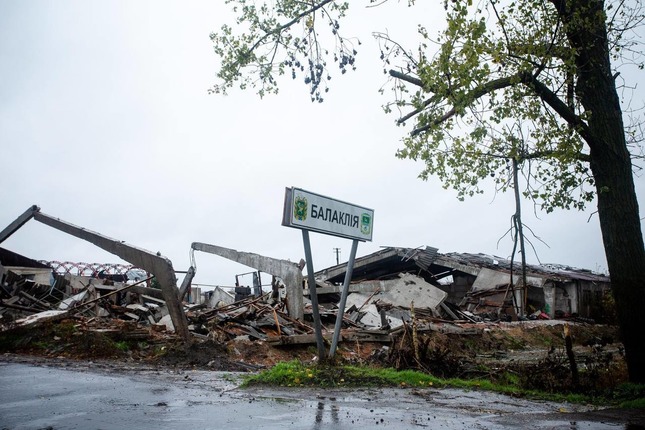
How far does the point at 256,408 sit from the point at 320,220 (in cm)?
338

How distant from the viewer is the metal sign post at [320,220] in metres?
7.84

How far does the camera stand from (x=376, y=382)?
26.4 ft

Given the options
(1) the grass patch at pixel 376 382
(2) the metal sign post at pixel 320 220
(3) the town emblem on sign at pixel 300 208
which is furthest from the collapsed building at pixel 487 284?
(3) the town emblem on sign at pixel 300 208

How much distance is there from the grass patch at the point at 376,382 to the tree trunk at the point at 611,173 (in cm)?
80

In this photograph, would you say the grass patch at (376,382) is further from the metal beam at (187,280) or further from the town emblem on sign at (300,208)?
the metal beam at (187,280)

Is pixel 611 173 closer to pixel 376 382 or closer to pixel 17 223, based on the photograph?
pixel 376 382

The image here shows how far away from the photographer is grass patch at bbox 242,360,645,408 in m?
7.77

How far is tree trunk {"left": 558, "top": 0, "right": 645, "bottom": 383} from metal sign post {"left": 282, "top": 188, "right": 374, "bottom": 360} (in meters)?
3.90

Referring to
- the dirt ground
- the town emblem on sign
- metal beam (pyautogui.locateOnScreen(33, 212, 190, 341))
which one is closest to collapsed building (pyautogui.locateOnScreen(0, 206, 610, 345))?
metal beam (pyautogui.locateOnScreen(33, 212, 190, 341))

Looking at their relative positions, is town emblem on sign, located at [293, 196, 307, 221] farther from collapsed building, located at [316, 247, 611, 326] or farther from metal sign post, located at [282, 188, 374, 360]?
collapsed building, located at [316, 247, 611, 326]

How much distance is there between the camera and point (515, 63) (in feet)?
27.8

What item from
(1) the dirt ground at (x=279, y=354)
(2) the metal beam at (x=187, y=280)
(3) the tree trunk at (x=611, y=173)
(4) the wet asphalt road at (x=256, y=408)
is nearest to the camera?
(4) the wet asphalt road at (x=256, y=408)

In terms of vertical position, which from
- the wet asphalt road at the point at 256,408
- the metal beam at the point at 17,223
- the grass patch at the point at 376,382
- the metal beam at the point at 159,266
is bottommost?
the wet asphalt road at the point at 256,408

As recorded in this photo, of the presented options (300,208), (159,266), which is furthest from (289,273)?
(300,208)
